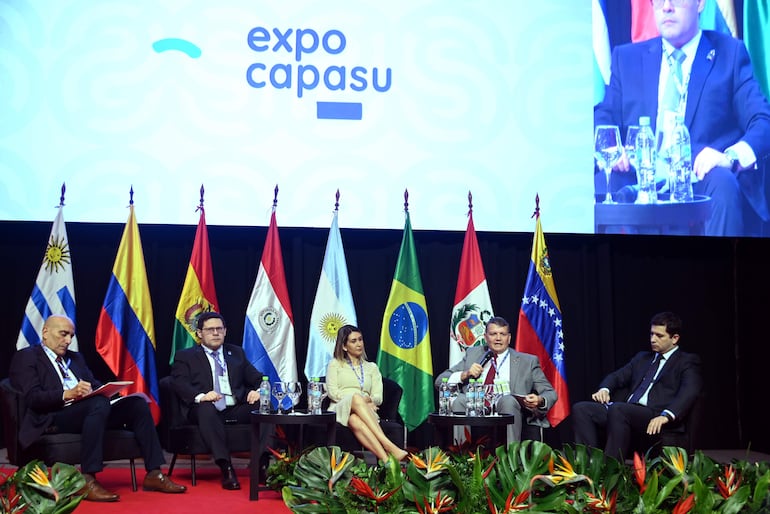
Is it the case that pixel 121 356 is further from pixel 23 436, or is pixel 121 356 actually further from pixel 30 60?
pixel 30 60

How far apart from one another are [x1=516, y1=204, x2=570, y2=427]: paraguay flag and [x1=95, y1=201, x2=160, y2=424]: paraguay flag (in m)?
2.41

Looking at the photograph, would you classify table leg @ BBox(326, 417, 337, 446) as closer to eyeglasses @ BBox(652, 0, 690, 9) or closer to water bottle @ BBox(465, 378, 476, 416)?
water bottle @ BBox(465, 378, 476, 416)

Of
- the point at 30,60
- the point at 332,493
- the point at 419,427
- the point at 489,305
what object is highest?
the point at 30,60

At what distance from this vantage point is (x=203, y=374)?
513cm

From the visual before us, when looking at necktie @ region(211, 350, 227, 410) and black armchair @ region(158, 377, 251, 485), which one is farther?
necktie @ region(211, 350, 227, 410)

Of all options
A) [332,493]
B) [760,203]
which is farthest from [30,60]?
[760,203]

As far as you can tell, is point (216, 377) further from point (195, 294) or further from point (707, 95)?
point (707, 95)

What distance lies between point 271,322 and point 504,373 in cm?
160

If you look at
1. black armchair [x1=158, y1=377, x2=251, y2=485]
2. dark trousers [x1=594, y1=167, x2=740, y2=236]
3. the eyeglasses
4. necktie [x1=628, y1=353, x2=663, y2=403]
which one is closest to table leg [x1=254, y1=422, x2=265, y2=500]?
black armchair [x1=158, y1=377, x2=251, y2=485]

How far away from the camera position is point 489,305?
605 cm

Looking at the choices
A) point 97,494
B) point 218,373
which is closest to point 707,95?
point 218,373

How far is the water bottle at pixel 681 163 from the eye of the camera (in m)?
6.11

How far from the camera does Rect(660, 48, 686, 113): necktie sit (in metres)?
6.20

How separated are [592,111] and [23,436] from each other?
416cm
